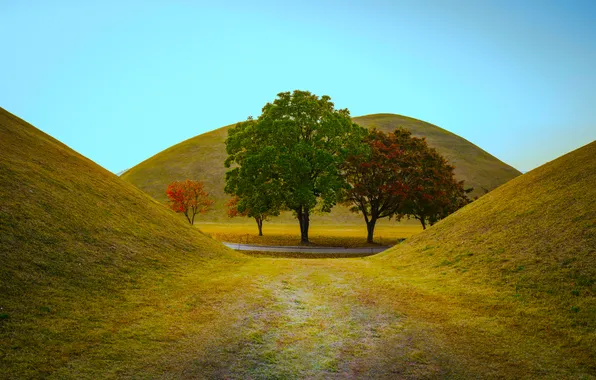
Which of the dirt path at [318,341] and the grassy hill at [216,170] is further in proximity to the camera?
the grassy hill at [216,170]

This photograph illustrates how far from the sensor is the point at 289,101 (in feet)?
181

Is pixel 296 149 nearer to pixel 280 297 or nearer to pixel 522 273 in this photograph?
pixel 280 297

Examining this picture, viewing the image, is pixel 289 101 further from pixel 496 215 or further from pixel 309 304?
pixel 309 304

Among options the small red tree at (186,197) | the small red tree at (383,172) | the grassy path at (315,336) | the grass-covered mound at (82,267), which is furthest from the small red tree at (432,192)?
the small red tree at (186,197)

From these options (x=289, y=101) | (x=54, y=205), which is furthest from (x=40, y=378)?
(x=289, y=101)

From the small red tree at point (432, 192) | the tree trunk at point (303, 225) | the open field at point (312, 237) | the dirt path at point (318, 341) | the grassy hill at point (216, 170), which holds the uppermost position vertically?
the grassy hill at point (216, 170)

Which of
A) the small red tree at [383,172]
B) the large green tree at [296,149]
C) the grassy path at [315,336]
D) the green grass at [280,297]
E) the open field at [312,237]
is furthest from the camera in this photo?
the open field at [312,237]

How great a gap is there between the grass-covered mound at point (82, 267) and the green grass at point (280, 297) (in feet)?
0.27

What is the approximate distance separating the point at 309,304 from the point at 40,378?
999 cm

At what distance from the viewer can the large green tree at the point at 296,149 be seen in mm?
50125

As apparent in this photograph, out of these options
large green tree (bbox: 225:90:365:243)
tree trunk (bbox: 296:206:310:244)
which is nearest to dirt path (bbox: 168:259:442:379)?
large green tree (bbox: 225:90:365:243)

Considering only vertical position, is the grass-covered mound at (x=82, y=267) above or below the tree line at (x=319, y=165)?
below

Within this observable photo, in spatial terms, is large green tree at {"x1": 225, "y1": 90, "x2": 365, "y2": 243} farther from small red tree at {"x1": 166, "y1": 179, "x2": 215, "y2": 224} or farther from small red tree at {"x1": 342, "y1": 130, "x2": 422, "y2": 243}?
small red tree at {"x1": 166, "y1": 179, "x2": 215, "y2": 224}

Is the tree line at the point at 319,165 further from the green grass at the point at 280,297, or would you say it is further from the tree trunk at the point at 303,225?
the green grass at the point at 280,297
